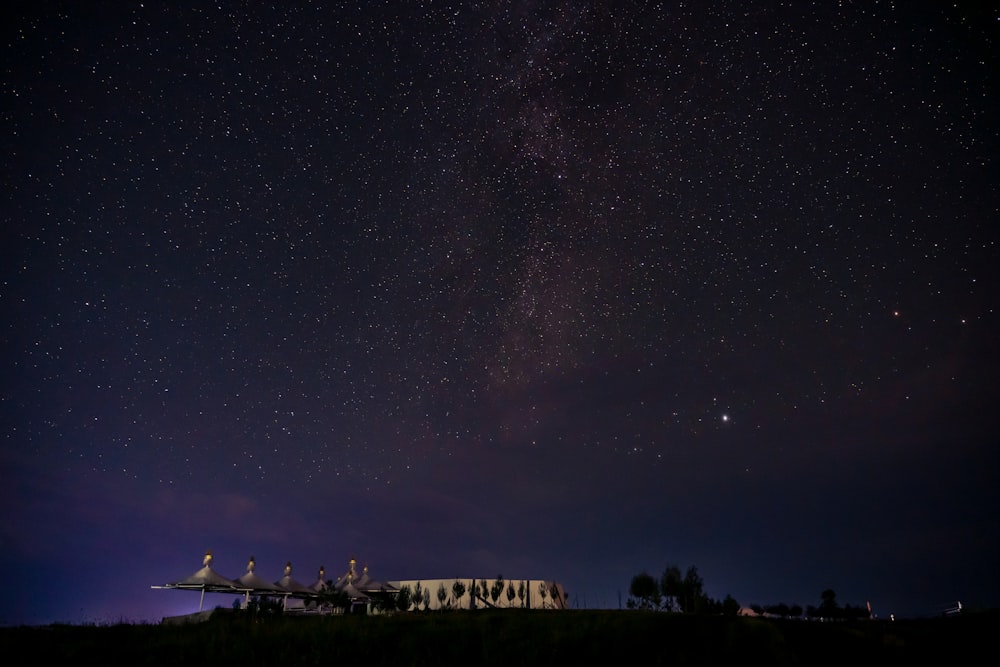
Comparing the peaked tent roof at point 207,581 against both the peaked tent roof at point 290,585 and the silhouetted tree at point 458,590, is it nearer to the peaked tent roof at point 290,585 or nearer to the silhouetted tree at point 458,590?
the peaked tent roof at point 290,585

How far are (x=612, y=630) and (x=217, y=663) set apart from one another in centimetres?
1156

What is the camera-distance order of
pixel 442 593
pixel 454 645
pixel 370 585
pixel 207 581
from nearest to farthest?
pixel 454 645, pixel 207 581, pixel 370 585, pixel 442 593

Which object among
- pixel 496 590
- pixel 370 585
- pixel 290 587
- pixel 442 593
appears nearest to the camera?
pixel 290 587

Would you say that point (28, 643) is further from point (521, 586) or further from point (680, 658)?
point (521, 586)

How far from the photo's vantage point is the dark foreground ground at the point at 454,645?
13656mm

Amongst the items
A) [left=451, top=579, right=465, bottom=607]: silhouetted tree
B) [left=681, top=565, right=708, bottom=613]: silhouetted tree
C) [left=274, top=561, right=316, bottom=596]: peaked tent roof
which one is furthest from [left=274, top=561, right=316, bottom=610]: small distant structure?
[left=681, top=565, right=708, bottom=613]: silhouetted tree

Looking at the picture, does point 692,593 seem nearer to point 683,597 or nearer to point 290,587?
point 683,597

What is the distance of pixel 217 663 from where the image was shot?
43.1ft

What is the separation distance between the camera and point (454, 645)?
15.3m

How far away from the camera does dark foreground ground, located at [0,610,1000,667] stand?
13.7 m

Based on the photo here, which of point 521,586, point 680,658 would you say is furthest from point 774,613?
point 680,658

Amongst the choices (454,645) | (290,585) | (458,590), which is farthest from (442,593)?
(454,645)

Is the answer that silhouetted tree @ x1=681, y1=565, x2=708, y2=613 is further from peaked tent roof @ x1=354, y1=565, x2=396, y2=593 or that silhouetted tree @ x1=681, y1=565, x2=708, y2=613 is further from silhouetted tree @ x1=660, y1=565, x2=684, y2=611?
peaked tent roof @ x1=354, y1=565, x2=396, y2=593

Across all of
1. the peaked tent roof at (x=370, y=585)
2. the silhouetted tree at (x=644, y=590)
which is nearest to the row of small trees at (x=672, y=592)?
the silhouetted tree at (x=644, y=590)
